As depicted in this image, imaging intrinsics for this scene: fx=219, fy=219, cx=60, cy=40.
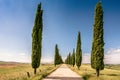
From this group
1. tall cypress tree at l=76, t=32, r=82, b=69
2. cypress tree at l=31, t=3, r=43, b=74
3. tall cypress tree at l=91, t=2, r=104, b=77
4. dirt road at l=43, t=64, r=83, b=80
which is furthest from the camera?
tall cypress tree at l=76, t=32, r=82, b=69

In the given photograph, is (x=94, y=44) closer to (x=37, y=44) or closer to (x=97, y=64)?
(x=97, y=64)

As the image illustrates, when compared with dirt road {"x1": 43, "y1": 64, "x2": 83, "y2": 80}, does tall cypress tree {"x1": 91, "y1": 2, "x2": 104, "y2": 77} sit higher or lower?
higher

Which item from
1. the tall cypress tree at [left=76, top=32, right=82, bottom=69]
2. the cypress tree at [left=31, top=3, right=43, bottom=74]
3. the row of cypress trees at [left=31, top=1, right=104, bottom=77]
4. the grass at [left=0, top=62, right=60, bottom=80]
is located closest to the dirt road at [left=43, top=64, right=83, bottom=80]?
the grass at [left=0, top=62, right=60, bottom=80]

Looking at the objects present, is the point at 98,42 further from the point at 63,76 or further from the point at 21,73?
the point at 21,73

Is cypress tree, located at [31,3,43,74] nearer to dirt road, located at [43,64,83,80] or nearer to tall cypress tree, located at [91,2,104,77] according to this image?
dirt road, located at [43,64,83,80]

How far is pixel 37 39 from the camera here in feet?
111

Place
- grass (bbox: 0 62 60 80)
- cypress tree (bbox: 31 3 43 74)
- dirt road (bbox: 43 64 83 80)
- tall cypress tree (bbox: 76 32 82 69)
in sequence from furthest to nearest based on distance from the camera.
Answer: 1. tall cypress tree (bbox: 76 32 82 69)
2. cypress tree (bbox: 31 3 43 74)
3. grass (bbox: 0 62 60 80)
4. dirt road (bbox: 43 64 83 80)

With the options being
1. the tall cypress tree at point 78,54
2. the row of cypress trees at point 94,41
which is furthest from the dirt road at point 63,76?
the tall cypress tree at point 78,54

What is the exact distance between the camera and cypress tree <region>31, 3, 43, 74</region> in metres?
32.8

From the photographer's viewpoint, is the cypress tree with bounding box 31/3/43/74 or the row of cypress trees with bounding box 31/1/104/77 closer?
the row of cypress trees with bounding box 31/1/104/77

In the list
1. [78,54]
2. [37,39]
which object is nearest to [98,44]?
[37,39]

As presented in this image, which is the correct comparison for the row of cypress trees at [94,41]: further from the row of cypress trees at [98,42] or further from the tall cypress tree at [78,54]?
the tall cypress tree at [78,54]

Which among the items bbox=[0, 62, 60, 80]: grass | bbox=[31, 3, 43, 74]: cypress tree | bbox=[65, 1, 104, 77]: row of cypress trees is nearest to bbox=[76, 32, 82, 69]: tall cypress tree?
bbox=[0, 62, 60, 80]: grass

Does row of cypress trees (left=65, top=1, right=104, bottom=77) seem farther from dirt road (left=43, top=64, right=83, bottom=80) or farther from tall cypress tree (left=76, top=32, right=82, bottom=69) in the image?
tall cypress tree (left=76, top=32, right=82, bottom=69)
